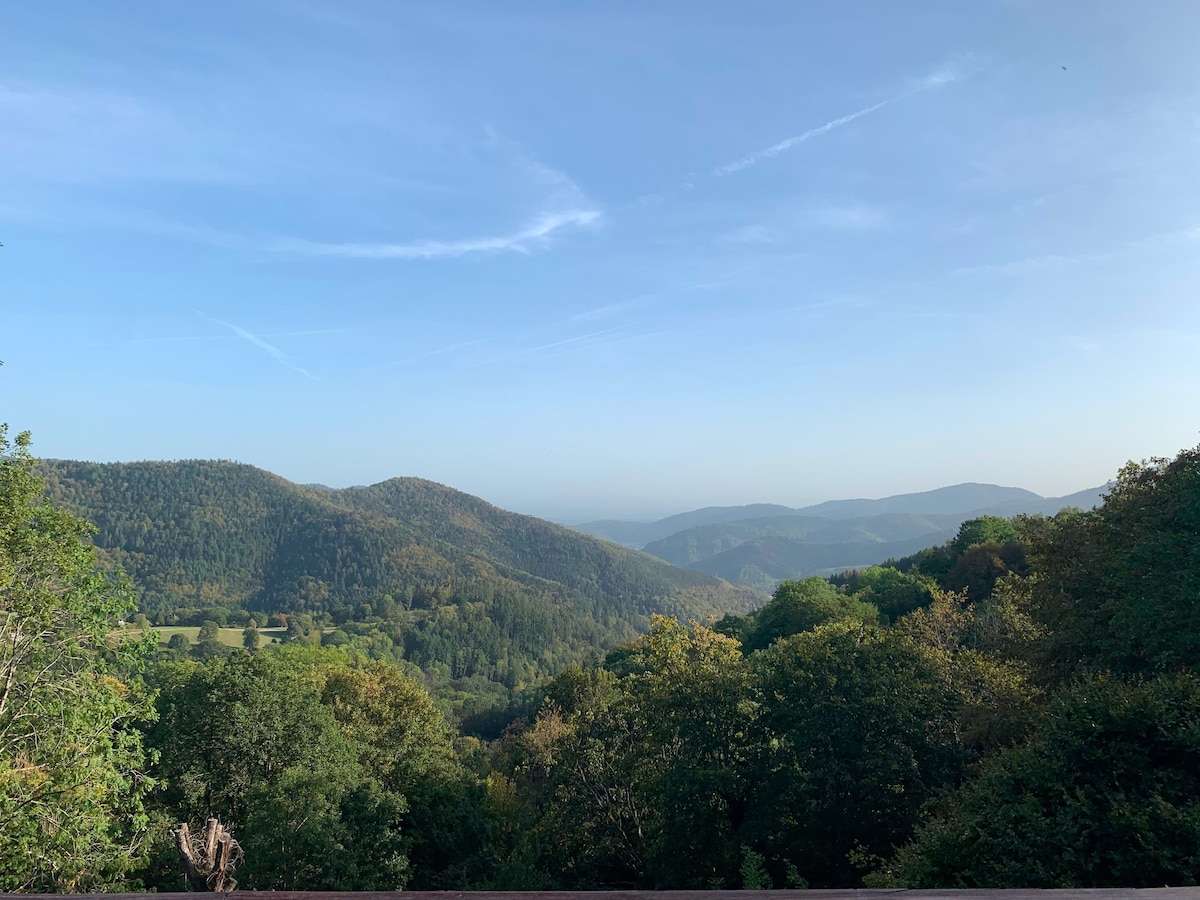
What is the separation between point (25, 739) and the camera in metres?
8.23

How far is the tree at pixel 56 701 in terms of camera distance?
7.66 m

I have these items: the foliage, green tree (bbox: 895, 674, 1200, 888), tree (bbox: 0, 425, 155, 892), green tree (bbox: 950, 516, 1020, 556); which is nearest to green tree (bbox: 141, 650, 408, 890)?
tree (bbox: 0, 425, 155, 892)

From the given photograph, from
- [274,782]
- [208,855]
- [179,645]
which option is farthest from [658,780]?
[179,645]

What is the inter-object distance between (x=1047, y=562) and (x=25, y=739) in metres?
21.7

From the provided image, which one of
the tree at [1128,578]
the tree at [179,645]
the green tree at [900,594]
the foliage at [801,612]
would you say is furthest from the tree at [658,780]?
the tree at [179,645]

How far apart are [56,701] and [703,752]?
1385cm

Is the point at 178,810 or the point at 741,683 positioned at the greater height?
the point at 741,683

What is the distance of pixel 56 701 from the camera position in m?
8.45

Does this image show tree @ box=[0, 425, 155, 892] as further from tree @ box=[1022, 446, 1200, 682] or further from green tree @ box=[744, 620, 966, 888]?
tree @ box=[1022, 446, 1200, 682]

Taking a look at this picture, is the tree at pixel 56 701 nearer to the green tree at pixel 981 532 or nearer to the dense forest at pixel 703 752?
the dense forest at pixel 703 752

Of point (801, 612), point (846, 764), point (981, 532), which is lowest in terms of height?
point (801, 612)

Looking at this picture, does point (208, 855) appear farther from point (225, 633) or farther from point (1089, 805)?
point (225, 633)

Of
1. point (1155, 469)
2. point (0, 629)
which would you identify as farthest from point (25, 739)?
point (1155, 469)

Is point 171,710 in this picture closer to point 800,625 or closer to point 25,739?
point 25,739
